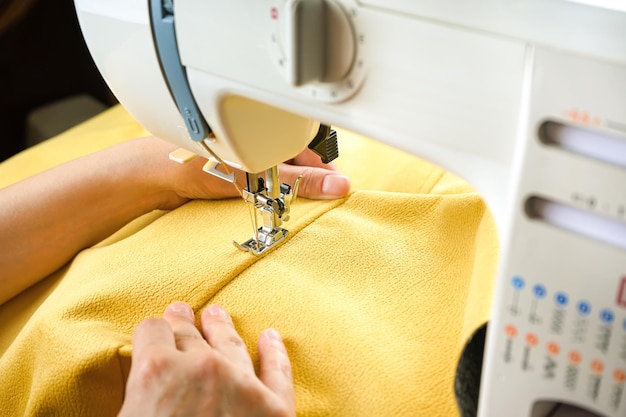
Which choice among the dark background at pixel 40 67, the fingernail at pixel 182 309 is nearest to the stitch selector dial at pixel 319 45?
the fingernail at pixel 182 309

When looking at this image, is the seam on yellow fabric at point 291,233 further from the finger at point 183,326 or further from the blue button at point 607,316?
the blue button at point 607,316

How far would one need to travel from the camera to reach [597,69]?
47cm

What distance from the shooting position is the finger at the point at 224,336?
2.55 feet

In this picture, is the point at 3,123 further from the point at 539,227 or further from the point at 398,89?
the point at 539,227

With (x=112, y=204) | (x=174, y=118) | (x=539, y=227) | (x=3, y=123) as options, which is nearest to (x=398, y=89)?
(x=539, y=227)

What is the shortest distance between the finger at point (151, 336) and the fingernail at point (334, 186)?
0.31 m

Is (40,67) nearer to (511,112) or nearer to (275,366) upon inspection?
(275,366)

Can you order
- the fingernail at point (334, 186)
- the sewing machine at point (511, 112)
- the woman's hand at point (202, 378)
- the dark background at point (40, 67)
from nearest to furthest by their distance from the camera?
the sewing machine at point (511, 112)
the woman's hand at point (202, 378)
the fingernail at point (334, 186)
the dark background at point (40, 67)

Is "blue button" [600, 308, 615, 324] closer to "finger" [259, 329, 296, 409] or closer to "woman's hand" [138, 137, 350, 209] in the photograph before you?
"finger" [259, 329, 296, 409]

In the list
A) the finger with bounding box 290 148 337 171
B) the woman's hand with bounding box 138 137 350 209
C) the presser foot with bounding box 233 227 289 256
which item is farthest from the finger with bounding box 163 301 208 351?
the finger with bounding box 290 148 337 171

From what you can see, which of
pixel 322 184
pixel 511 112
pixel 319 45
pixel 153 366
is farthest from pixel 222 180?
pixel 511 112

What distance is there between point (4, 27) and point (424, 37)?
147cm

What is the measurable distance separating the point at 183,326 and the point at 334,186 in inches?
11.7

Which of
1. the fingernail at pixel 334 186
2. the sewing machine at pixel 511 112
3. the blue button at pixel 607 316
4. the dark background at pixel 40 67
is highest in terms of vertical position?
the sewing machine at pixel 511 112
